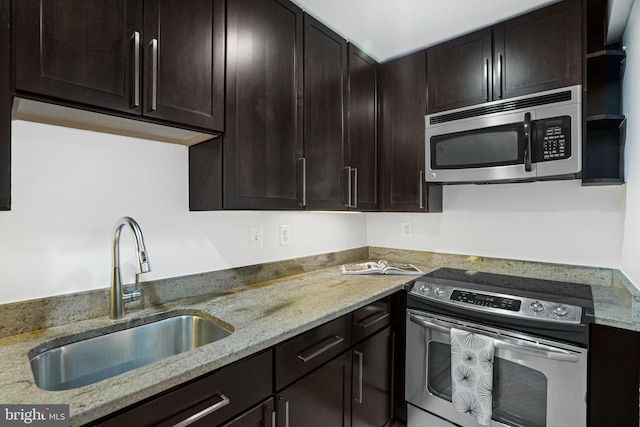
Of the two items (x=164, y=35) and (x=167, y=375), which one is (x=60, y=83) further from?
→ (x=167, y=375)

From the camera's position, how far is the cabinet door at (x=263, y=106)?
134 centimetres

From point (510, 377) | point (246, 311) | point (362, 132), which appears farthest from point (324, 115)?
point (510, 377)

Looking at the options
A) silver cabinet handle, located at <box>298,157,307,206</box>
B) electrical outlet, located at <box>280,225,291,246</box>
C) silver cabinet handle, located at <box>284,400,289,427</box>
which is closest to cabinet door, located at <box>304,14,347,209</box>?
silver cabinet handle, located at <box>298,157,307,206</box>

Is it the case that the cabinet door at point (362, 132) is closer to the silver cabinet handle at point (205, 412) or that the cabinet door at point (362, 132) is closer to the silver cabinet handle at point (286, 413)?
the silver cabinet handle at point (286, 413)

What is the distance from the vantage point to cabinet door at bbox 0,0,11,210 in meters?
0.81

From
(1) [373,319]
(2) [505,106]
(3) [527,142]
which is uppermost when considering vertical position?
(2) [505,106]

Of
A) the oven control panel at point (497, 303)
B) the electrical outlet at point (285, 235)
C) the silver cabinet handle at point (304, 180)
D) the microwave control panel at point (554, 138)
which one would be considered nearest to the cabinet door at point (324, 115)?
the silver cabinet handle at point (304, 180)

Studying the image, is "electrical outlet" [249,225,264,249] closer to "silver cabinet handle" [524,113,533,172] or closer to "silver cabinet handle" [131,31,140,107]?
"silver cabinet handle" [131,31,140,107]

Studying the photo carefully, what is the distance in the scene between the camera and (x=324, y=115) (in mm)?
1772

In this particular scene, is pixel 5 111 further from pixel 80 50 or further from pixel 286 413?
pixel 286 413

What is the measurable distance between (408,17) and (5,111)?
5.73ft

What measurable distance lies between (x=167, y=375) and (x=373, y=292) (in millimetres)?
1024

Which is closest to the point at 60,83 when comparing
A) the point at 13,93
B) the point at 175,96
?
the point at 13,93

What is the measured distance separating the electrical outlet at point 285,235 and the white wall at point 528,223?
0.95 metres
